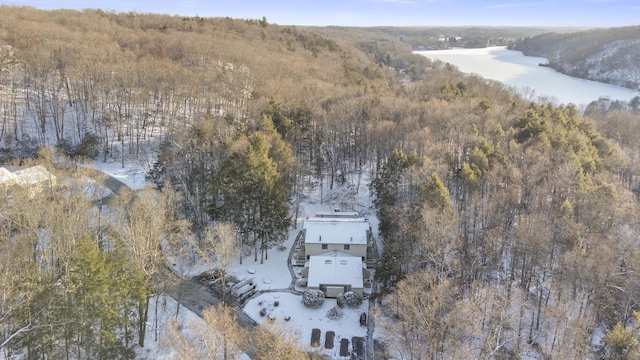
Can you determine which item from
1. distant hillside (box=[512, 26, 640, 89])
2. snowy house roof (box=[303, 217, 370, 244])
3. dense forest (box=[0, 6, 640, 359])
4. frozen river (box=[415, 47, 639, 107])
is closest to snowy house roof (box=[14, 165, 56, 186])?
dense forest (box=[0, 6, 640, 359])

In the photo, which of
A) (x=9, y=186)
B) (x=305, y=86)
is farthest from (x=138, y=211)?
(x=305, y=86)

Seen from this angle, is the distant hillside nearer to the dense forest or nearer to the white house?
the dense forest

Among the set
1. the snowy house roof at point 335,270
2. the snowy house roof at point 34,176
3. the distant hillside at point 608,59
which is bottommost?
the snowy house roof at point 335,270

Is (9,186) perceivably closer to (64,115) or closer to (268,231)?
(268,231)

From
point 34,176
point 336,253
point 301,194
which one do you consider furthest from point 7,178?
point 336,253

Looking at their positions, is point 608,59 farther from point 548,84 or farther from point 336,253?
point 336,253

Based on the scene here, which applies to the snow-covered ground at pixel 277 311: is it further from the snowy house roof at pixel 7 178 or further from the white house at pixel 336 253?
the snowy house roof at pixel 7 178

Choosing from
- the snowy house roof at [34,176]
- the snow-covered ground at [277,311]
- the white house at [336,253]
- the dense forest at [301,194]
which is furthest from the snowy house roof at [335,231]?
the snowy house roof at [34,176]
